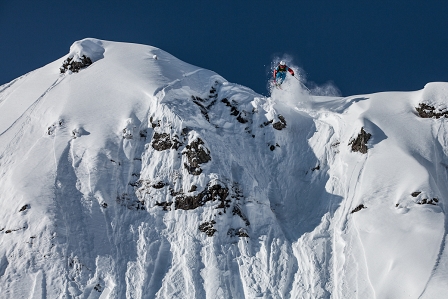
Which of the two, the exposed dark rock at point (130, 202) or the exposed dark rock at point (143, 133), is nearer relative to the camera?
the exposed dark rock at point (130, 202)

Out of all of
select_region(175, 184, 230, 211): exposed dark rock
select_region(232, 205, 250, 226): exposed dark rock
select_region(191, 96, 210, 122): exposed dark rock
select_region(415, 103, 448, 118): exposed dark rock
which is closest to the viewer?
select_region(232, 205, 250, 226): exposed dark rock

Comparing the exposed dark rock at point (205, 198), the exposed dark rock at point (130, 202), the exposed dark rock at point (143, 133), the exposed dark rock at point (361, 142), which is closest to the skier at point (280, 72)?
the exposed dark rock at point (361, 142)

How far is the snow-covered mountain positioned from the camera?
36438mm

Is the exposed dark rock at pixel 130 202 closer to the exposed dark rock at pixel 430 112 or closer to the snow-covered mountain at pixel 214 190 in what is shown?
the snow-covered mountain at pixel 214 190

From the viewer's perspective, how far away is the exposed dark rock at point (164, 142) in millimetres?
43312

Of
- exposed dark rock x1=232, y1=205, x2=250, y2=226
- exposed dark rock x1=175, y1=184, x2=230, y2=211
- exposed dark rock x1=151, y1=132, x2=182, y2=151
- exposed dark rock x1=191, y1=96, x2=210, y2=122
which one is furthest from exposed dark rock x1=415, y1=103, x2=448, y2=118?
exposed dark rock x1=151, y1=132, x2=182, y2=151

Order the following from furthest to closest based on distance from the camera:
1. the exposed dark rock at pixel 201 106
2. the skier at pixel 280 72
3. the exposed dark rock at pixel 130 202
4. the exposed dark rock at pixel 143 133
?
the skier at pixel 280 72, the exposed dark rock at pixel 201 106, the exposed dark rock at pixel 143 133, the exposed dark rock at pixel 130 202

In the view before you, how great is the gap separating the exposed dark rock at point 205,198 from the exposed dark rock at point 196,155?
1524 mm

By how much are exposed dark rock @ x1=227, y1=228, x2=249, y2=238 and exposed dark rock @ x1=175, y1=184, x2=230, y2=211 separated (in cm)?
155

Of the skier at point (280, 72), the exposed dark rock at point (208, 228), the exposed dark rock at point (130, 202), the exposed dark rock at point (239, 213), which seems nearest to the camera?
the exposed dark rock at point (208, 228)

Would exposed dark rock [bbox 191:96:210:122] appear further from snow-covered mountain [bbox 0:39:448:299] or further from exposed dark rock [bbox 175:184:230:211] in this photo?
exposed dark rock [bbox 175:184:230:211]

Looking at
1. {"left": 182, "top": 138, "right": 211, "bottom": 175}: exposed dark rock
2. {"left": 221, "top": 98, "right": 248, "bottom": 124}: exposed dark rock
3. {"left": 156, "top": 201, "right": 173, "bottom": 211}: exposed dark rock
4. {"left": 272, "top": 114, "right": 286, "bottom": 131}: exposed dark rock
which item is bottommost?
{"left": 156, "top": 201, "right": 173, "bottom": 211}: exposed dark rock

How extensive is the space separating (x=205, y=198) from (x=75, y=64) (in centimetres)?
1888

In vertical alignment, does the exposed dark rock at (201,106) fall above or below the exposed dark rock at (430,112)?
above
